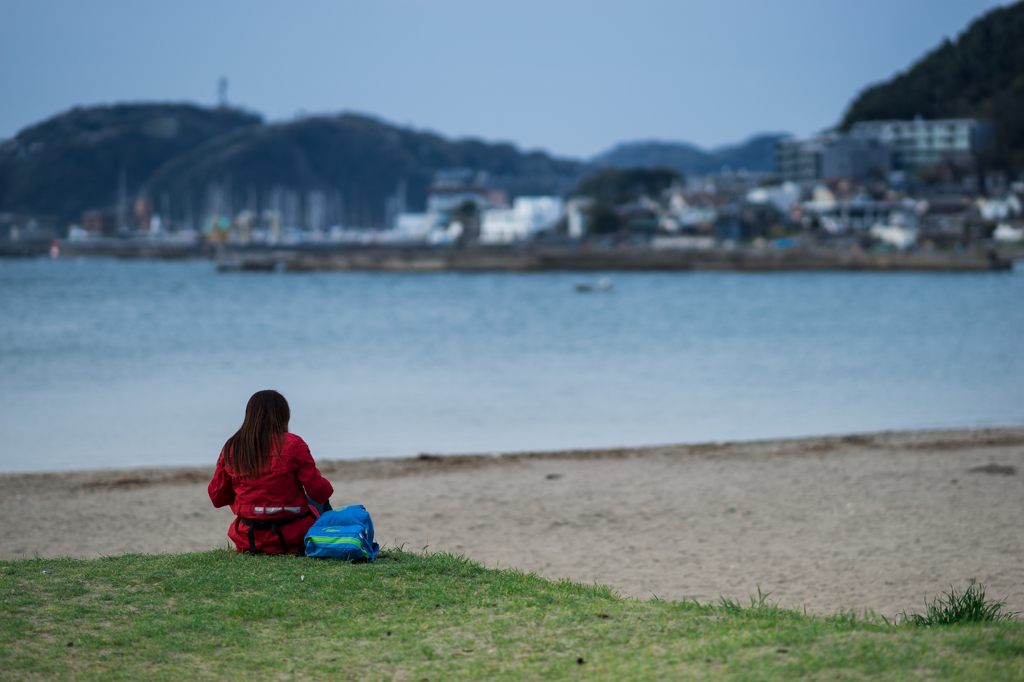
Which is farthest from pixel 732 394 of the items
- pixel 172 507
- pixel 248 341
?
pixel 248 341

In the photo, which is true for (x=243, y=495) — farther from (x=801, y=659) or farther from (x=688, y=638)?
(x=801, y=659)

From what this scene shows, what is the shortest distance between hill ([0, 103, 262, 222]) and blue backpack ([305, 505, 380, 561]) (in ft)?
455

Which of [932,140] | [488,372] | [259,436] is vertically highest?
[932,140]

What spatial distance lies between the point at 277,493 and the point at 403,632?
4.34 ft

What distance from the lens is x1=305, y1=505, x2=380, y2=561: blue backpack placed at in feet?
15.6

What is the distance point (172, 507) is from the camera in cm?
862

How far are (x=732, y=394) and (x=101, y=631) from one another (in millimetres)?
14829

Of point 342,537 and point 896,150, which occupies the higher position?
point 896,150

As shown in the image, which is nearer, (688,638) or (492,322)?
(688,638)

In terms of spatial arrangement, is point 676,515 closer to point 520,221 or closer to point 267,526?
point 267,526

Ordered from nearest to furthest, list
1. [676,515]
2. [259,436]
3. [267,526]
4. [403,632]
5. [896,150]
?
[403,632] → [259,436] → [267,526] → [676,515] → [896,150]

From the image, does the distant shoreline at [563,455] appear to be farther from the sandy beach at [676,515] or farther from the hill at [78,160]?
the hill at [78,160]

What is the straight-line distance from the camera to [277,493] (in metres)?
4.82

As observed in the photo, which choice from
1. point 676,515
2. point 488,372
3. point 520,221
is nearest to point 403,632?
point 676,515
